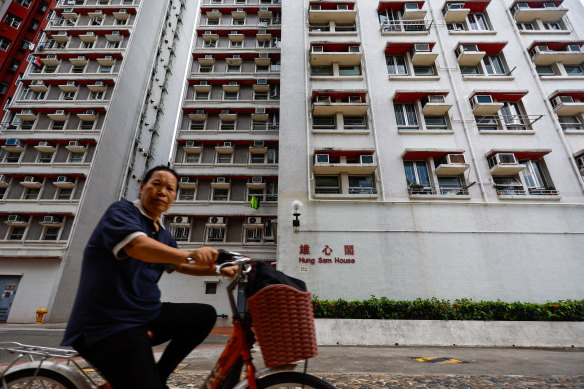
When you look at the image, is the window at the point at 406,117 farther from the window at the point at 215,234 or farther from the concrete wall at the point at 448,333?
the window at the point at 215,234

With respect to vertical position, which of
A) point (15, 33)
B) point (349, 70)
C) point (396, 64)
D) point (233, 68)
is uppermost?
point (15, 33)

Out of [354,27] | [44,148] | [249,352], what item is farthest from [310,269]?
[44,148]

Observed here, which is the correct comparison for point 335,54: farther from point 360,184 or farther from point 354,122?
point 360,184

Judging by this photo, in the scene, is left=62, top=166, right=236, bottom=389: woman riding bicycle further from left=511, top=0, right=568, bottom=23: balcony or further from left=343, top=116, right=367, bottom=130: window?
left=511, top=0, right=568, bottom=23: balcony

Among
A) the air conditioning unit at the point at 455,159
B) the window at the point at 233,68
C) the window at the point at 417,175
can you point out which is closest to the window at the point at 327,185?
the window at the point at 417,175

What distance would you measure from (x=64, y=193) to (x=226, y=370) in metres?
21.8

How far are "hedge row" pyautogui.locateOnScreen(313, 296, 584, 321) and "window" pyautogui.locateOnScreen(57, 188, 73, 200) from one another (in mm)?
17942

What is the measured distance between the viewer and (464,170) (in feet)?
41.4

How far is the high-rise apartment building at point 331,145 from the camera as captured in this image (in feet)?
37.6

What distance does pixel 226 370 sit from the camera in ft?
5.24

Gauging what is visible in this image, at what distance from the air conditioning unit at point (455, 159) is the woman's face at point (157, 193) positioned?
Answer: 13.5 m

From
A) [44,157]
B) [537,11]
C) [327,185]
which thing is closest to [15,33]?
[44,157]

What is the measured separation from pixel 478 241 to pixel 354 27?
560 inches

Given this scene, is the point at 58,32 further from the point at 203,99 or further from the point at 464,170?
the point at 464,170
